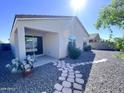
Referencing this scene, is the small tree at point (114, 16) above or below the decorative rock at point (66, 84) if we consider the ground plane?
above

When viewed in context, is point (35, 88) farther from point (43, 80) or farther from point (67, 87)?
point (67, 87)

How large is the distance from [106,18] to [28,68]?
21.3 ft

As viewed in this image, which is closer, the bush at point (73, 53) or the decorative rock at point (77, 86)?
the decorative rock at point (77, 86)

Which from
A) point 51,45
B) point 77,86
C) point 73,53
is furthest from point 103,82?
point 51,45

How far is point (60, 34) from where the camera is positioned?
14633mm

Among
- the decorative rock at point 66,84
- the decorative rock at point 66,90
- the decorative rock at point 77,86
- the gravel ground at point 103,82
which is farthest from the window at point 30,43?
the decorative rock at point 66,90

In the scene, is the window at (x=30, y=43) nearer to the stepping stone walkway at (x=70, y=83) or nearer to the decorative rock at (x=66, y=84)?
the stepping stone walkway at (x=70, y=83)

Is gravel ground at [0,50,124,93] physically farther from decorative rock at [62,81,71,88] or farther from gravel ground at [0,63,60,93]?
decorative rock at [62,81,71,88]

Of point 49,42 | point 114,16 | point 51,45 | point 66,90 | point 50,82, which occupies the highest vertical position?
point 114,16

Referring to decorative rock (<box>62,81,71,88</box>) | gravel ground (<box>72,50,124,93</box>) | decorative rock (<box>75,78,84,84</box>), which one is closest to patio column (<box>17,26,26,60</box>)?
decorative rock (<box>62,81,71,88</box>)

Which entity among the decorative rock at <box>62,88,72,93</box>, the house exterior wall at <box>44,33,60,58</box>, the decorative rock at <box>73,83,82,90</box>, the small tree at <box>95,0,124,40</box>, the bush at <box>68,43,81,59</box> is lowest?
the decorative rock at <box>62,88,72,93</box>

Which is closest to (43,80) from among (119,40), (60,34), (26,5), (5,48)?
(119,40)

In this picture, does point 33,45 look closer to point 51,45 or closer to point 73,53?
point 51,45

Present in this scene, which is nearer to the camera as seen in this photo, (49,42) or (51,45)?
(51,45)
